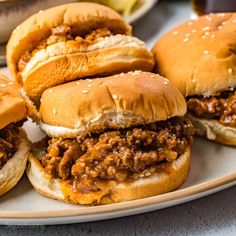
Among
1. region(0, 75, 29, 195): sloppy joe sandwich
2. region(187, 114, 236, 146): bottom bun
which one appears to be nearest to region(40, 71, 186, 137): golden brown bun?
region(0, 75, 29, 195): sloppy joe sandwich

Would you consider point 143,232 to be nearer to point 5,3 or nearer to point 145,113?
point 145,113

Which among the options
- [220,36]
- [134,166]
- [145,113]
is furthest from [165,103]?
[220,36]

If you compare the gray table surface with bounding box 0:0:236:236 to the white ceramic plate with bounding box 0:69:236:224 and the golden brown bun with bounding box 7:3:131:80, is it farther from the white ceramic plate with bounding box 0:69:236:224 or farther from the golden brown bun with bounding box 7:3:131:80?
the golden brown bun with bounding box 7:3:131:80

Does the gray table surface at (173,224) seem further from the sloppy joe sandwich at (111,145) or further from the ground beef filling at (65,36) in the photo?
the ground beef filling at (65,36)

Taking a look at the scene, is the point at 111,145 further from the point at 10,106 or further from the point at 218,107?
the point at 218,107

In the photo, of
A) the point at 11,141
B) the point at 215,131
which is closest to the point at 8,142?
the point at 11,141
